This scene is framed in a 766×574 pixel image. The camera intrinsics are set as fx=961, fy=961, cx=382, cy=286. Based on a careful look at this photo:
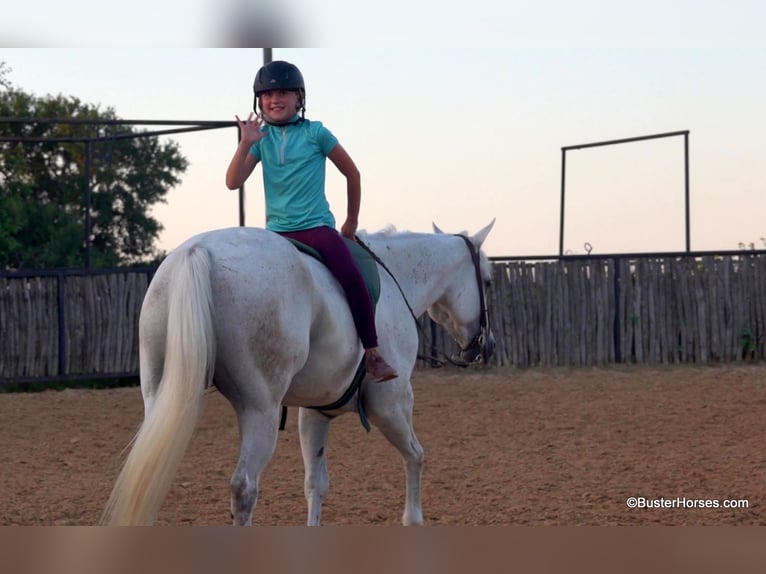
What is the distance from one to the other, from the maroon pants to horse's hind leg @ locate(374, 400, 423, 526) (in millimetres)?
788

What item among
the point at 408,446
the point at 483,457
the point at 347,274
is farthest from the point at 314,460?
the point at 483,457

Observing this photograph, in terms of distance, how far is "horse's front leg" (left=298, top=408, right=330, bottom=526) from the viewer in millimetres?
5047

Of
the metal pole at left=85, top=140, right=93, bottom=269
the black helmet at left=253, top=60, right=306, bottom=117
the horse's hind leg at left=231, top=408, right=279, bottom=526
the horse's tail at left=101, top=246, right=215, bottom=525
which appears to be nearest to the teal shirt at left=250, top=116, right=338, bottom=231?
the black helmet at left=253, top=60, right=306, bottom=117

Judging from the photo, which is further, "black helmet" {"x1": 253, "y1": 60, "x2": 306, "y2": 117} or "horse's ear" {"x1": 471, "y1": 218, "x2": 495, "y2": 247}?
"horse's ear" {"x1": 471, "y1": 218, "x2": 495, "y2": 247}

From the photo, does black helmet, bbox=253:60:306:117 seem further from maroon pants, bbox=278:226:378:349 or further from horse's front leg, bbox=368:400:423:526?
horse's front leg, bbox=368:400:423:526

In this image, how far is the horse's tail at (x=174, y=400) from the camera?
3.07 meters

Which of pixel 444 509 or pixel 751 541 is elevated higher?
pixel 751 541

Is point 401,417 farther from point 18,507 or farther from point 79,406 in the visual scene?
point 79,406

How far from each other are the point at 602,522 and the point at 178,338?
10.9ft

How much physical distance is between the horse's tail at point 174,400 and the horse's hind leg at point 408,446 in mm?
1544

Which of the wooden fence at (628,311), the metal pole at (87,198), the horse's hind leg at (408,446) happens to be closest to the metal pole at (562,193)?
the wooden fence at (628,311)

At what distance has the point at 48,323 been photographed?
13.3m

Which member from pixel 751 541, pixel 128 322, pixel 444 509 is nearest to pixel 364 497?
pixel 444 509

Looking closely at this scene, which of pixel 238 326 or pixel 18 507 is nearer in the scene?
pixel 238 326
